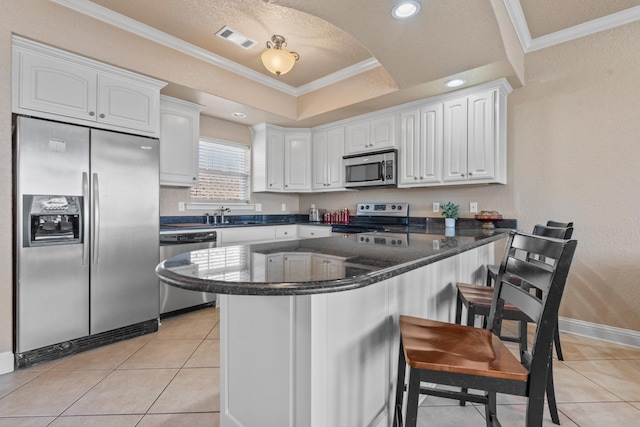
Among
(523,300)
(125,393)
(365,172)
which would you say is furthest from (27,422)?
(365,172)

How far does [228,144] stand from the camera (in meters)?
4.35

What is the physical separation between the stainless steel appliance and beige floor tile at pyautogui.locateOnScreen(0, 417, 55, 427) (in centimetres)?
144

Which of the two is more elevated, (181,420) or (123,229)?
(123,229)

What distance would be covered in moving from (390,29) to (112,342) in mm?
3424

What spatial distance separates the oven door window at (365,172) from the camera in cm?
378

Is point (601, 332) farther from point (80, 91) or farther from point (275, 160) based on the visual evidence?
point (80, 91)

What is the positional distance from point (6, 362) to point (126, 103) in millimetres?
2162

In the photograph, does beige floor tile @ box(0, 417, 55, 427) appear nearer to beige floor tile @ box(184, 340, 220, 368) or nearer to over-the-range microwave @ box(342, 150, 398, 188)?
beige floor tile @ box(184, 340, 220, 368)

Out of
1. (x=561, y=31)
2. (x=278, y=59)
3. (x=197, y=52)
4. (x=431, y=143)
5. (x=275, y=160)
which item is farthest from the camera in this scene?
(x=275, y=160)

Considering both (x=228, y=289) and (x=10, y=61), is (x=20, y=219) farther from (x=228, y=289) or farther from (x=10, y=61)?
(x=228, y=289)

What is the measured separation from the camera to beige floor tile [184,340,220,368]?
2.21 metres

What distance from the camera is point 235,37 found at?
9.63 ft

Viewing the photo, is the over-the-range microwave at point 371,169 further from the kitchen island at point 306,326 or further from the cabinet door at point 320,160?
the kitchen island at point 306,326

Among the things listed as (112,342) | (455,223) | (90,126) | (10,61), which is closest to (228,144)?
(90,126)
